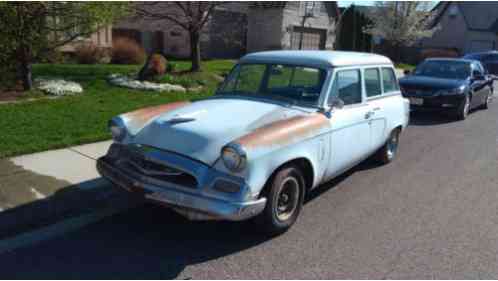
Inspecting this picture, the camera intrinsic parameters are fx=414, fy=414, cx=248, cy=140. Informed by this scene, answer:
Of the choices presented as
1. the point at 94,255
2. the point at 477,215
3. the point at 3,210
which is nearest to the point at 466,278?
the point at 477,215

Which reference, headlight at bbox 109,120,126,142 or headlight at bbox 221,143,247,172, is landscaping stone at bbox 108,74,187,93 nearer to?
headlight at bbox 109,120,126,142

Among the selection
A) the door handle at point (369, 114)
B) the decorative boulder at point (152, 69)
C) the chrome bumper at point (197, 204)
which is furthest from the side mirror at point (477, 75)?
the chrome bumper at point (197, 204)

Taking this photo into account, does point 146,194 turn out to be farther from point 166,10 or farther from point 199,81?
point 166,10

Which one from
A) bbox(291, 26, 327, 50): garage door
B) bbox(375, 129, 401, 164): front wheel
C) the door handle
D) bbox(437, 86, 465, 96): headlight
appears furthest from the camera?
bbox(291, 26, 327, 50): garage door

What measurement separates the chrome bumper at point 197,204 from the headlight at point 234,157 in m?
0.29

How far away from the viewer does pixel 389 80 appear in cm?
599

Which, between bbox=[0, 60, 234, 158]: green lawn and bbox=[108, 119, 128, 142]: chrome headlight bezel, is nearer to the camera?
bbox=[108, 119, 128, 142]: chrome headlight bezel

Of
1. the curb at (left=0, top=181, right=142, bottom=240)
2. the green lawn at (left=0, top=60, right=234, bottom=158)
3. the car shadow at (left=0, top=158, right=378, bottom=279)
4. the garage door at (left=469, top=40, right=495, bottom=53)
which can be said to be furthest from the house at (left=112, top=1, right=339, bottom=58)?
the car shadow at (left=0, top=158, right=378, bottom=279)

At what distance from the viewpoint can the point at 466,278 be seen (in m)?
3.28

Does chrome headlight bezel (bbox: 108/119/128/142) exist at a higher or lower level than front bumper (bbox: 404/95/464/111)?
higher

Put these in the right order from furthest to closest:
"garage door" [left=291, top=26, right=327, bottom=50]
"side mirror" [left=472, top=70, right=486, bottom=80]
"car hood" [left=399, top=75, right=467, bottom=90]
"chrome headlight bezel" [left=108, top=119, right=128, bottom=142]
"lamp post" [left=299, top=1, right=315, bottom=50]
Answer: "garage door" [left=291, top=26, right=327, bottom=50]
"lamp post" [left=299, top=1, right=315, bottom=50]
"side mirror" [left=472, top=70, right=486, bottom=80]
"car hood" [left=399, top=75, right=467, bottom=90]
"chrome headlight bezel" [left=108, top=119, right=128, bottom=142]

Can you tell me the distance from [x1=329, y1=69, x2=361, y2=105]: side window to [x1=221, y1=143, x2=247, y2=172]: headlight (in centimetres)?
158

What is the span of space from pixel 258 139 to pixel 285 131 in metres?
0.35

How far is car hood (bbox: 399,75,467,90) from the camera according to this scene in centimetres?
1020
